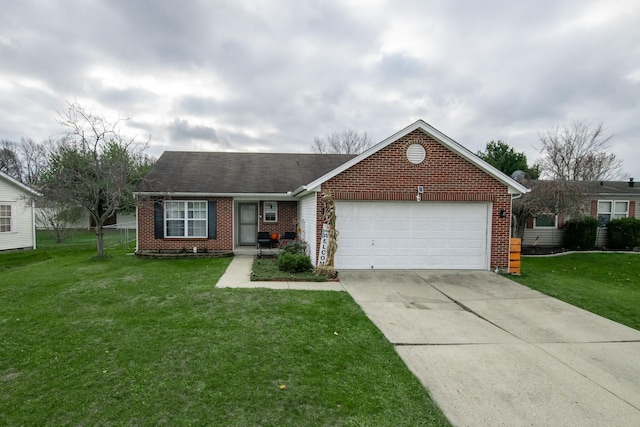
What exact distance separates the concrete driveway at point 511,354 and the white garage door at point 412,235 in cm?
211

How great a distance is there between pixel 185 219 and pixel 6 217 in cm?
896

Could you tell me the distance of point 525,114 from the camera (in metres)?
20.1

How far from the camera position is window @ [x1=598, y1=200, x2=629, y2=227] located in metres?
16.8

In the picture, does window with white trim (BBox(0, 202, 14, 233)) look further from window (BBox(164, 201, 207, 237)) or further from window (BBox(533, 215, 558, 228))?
window (BBox(533, 215, 558, 228))

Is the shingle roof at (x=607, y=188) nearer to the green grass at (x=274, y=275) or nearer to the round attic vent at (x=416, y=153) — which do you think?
the round attic vent at (x=416, y=153)

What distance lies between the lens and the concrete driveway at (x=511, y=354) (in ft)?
10.6

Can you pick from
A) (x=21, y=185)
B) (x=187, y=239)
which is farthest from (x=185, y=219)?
(x=21, y=185)

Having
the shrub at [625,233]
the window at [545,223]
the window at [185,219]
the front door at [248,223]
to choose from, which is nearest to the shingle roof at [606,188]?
the shrub at [625,233]

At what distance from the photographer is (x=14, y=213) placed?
1523 cm

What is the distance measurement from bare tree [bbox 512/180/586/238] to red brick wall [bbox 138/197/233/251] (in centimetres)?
1247

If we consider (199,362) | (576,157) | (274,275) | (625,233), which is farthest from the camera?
(576,157)

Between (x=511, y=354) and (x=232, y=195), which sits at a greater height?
(x=232, y=195)

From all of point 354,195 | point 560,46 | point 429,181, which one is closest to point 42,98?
point 354,195

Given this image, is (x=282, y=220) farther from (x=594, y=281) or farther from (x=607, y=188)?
(x=607, y=188)
